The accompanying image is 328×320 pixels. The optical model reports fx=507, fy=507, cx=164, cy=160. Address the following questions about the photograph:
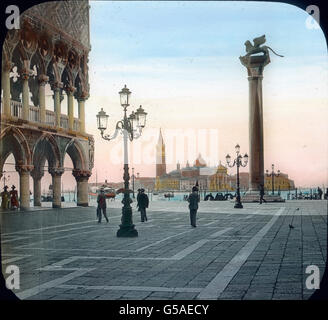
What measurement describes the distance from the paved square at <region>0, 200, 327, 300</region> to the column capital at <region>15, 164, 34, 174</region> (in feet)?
11.9

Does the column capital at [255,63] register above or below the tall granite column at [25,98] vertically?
above

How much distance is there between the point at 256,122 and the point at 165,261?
25.6 m

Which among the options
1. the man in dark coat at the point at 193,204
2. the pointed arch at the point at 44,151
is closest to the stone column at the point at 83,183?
the man in dark coat at the point at 193,204

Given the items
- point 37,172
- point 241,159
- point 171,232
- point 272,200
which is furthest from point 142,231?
point 272,200

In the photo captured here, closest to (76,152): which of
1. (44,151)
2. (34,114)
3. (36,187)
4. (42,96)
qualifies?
(36,187)

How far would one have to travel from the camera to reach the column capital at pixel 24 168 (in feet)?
60.6

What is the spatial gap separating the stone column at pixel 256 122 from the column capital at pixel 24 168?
1775 centimetres

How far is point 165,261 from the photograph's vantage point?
29.1ft

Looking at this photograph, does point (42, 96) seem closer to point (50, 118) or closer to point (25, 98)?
point (25, 98)

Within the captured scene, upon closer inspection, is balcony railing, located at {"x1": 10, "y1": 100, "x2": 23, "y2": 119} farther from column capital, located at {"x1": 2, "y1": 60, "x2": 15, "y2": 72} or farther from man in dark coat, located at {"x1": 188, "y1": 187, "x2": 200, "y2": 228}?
man in dark coat, located at {"x1": 188, "y1": 187, "x2": 200, "y2": 228}

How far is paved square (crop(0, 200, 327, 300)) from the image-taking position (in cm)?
639

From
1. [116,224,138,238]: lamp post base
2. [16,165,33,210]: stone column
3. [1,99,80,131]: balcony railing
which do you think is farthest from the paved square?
[1,99,80,131]: balcony railing

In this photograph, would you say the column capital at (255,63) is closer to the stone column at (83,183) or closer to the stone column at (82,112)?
the stone column at (82,112)

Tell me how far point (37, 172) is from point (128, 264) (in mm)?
12588
